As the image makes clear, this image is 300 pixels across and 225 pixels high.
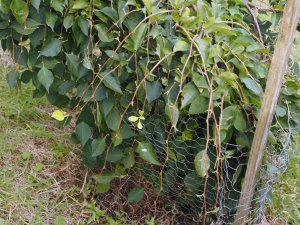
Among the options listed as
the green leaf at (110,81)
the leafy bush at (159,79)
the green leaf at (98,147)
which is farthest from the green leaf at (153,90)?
the green leaf at (98,147)

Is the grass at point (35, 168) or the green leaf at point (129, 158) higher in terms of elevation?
the green leaf at point (129, 158)

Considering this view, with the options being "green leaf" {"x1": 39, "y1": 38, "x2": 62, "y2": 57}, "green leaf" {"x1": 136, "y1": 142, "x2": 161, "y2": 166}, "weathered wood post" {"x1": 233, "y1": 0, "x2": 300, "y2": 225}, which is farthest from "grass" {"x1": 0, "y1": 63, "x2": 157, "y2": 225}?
"green leaf" {"x1": 39, "y1": 38, "x2": 62, "y2": 57}

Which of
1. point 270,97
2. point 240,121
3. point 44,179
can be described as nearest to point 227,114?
point 240,121

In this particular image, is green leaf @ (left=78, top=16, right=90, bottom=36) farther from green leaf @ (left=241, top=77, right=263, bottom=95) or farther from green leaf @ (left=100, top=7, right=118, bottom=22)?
green leaf @ (left=241, top=77, right=263, bottom=95)

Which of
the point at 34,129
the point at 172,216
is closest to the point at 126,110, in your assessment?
the point at 172,216

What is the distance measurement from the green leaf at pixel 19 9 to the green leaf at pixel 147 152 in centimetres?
70

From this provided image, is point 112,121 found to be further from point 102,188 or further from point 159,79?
point 102,188

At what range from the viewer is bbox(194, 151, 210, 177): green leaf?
1.69m

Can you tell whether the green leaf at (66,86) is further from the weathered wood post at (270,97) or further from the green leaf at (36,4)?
the weathered wood post at (270,97)

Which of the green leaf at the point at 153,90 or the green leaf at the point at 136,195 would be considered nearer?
the green leaf at the point at 153,90

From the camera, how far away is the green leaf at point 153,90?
176cm

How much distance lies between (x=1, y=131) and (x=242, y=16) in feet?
4.98

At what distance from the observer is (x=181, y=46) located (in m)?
1.64

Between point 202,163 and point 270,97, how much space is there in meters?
0.35
